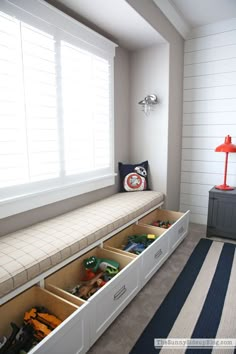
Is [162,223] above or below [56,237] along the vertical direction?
below

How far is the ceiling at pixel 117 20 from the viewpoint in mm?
1908

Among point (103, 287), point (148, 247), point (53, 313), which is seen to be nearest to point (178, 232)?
point (148, 247)

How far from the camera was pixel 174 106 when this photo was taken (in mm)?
2998

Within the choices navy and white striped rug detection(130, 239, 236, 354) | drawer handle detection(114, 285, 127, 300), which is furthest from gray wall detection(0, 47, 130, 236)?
navy and white striped rug detection(130, 239, 236, 354)

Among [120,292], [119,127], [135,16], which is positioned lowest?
[120,292]

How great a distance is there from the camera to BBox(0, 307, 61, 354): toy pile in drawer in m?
1.12

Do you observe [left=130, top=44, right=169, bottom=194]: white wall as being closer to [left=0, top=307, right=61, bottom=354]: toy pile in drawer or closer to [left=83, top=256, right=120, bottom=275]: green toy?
[left=83, top=256, right=120, bottom=275]: green toy

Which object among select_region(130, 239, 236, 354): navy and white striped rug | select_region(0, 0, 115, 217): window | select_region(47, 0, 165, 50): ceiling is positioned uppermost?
select_region(47, 0, 165, 50): ceiling

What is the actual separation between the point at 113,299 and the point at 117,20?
2.27 m

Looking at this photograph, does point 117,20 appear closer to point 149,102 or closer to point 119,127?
point 149,102

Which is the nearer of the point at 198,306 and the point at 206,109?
the point at 198,306

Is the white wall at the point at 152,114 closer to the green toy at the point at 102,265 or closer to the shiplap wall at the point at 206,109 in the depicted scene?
the shiplap wall at the point at 206,109

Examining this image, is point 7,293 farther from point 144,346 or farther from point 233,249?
point 233,249

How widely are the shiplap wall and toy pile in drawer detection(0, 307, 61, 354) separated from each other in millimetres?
2555
